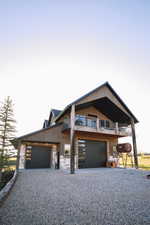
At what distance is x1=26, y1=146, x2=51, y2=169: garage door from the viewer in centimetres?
1298

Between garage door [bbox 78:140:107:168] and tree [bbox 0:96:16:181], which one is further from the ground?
tree [bbox 0:96:16:181]

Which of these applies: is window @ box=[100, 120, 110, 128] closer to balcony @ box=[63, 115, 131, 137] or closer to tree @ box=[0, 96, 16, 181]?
balcony @ box=[63, 115, 131, 137]

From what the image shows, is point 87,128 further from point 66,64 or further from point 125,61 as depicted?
point 125,61

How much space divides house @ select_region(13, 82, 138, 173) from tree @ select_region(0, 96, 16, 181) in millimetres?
1048

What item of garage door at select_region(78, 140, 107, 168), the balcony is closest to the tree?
the balcony

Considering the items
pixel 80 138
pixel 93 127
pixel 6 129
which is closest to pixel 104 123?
pixel 93 127

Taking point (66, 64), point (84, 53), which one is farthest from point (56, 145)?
point (84, 53)

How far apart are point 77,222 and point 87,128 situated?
9.93 metres

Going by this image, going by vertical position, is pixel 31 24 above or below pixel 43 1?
below

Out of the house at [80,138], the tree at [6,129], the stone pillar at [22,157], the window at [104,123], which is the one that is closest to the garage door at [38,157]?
the house at [80,138]

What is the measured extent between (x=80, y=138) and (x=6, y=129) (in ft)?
24.6

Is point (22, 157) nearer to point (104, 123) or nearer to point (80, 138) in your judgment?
point (80, 138)

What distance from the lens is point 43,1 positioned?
29.7 feet

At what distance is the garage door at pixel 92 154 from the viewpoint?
13773mm
